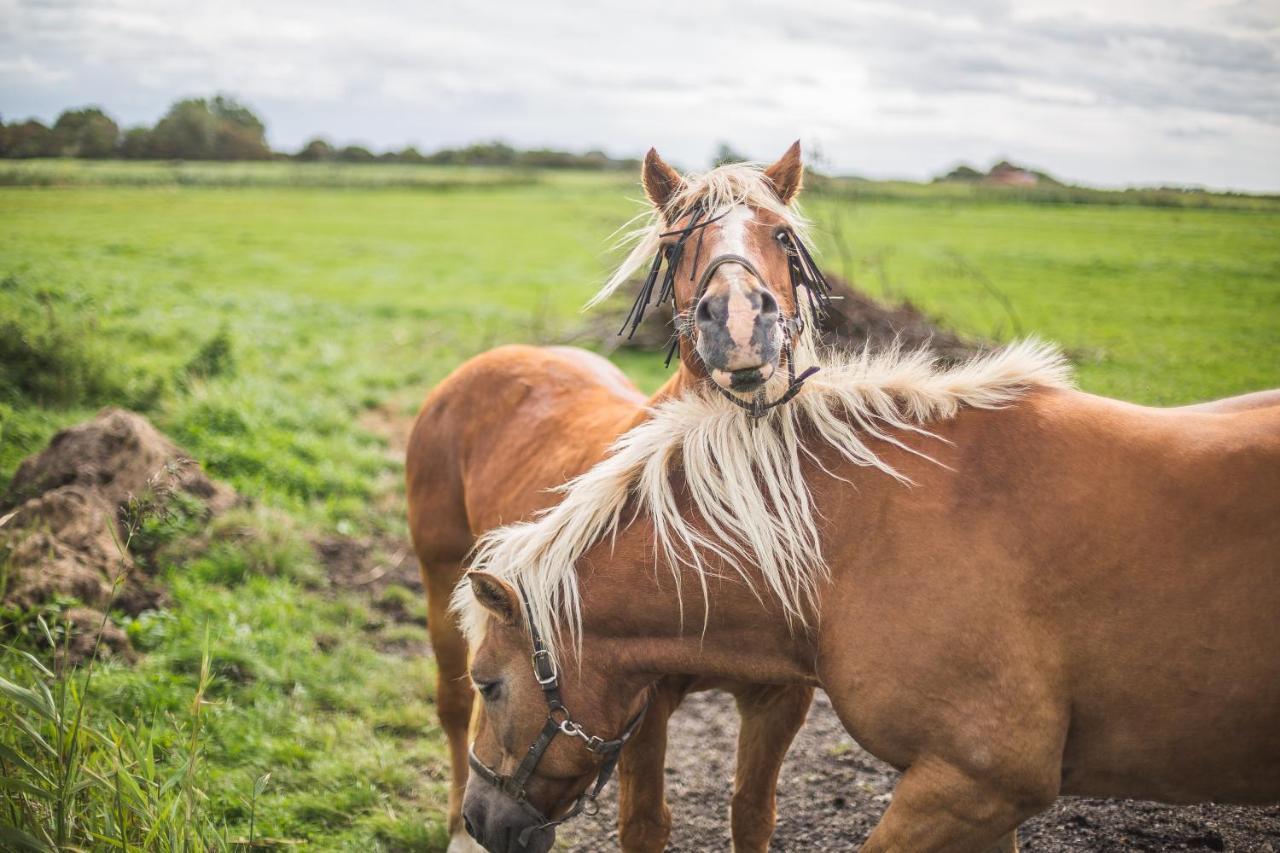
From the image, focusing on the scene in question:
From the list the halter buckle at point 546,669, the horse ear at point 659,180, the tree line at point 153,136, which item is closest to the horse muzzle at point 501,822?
the halter buckle at point 546,669

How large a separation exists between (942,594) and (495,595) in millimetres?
1236

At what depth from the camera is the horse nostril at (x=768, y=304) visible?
2.58 metres

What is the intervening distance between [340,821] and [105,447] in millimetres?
3490

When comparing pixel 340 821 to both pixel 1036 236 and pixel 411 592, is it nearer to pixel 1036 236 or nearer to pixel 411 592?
pixel 411 592

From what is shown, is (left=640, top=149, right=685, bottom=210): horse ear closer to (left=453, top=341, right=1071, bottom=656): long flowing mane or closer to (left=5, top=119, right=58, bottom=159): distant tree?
(left=453, top=341, right=1071, bottom=656): long flowing mane

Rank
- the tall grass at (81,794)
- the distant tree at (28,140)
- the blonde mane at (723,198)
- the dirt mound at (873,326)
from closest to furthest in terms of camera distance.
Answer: the tall grass at (81,794) → the blonde mane at (723,198) → the distant tree at (28,140) → the dirt mound at (873,326)

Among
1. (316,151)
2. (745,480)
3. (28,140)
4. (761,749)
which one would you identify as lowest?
(761,749)

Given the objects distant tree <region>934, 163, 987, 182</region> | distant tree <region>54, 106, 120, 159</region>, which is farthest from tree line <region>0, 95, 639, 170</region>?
distant tree <region>934, 163, 987, 182</region>

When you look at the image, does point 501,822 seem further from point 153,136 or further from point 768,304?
point 153,136

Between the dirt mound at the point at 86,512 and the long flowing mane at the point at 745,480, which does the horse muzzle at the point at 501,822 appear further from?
the dirt mound at the point at 86,512

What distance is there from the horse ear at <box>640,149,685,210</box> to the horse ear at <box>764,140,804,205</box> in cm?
39

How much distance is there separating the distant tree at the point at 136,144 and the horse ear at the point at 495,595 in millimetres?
8699

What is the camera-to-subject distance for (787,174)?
3357 mm

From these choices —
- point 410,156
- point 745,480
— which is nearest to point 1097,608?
point 745,480
